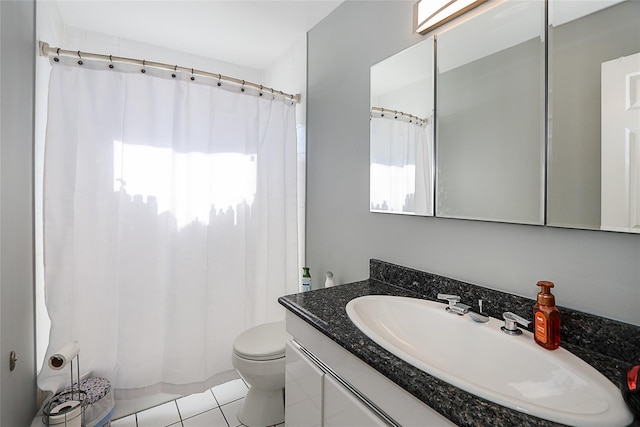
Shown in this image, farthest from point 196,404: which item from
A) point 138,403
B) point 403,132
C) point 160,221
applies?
point 403,132

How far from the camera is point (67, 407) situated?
140cm

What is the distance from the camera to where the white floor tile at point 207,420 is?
1724mm

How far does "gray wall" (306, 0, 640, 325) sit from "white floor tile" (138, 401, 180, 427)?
1.11m

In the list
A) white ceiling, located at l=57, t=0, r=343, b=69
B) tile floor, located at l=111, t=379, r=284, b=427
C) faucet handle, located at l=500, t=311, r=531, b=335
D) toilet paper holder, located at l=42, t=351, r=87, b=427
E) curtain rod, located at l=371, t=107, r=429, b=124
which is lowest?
tile floor, located at l=111, t=379, r=284, b=427

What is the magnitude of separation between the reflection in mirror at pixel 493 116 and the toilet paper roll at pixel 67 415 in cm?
182

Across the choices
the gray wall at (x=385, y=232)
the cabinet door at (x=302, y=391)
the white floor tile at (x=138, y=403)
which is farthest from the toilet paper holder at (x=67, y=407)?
the gray wall at (x=385, y=232)

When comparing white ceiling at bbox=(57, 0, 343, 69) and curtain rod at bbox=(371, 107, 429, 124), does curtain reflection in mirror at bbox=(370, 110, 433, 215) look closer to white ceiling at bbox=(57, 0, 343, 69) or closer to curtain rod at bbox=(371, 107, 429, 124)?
curtain rod at bbox=(371, 107, 429, 124)

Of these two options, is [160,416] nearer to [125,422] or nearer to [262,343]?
[125,422]

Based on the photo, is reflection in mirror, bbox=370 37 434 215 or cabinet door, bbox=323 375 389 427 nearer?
cabinet door, bbox=323 375 389 427

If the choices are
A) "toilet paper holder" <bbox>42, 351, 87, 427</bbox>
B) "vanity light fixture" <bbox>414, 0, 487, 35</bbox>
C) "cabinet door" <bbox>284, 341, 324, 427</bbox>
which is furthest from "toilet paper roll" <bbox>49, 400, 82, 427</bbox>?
"vanity light fixture" <bbox>414, 0, 487, 35</bbox>

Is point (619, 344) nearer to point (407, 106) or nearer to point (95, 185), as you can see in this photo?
point (407, 106)

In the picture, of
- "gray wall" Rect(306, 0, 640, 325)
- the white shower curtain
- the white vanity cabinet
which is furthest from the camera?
the white shower curtain

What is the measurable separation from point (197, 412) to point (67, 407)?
2.18 ft

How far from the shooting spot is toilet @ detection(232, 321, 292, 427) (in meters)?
1.56
